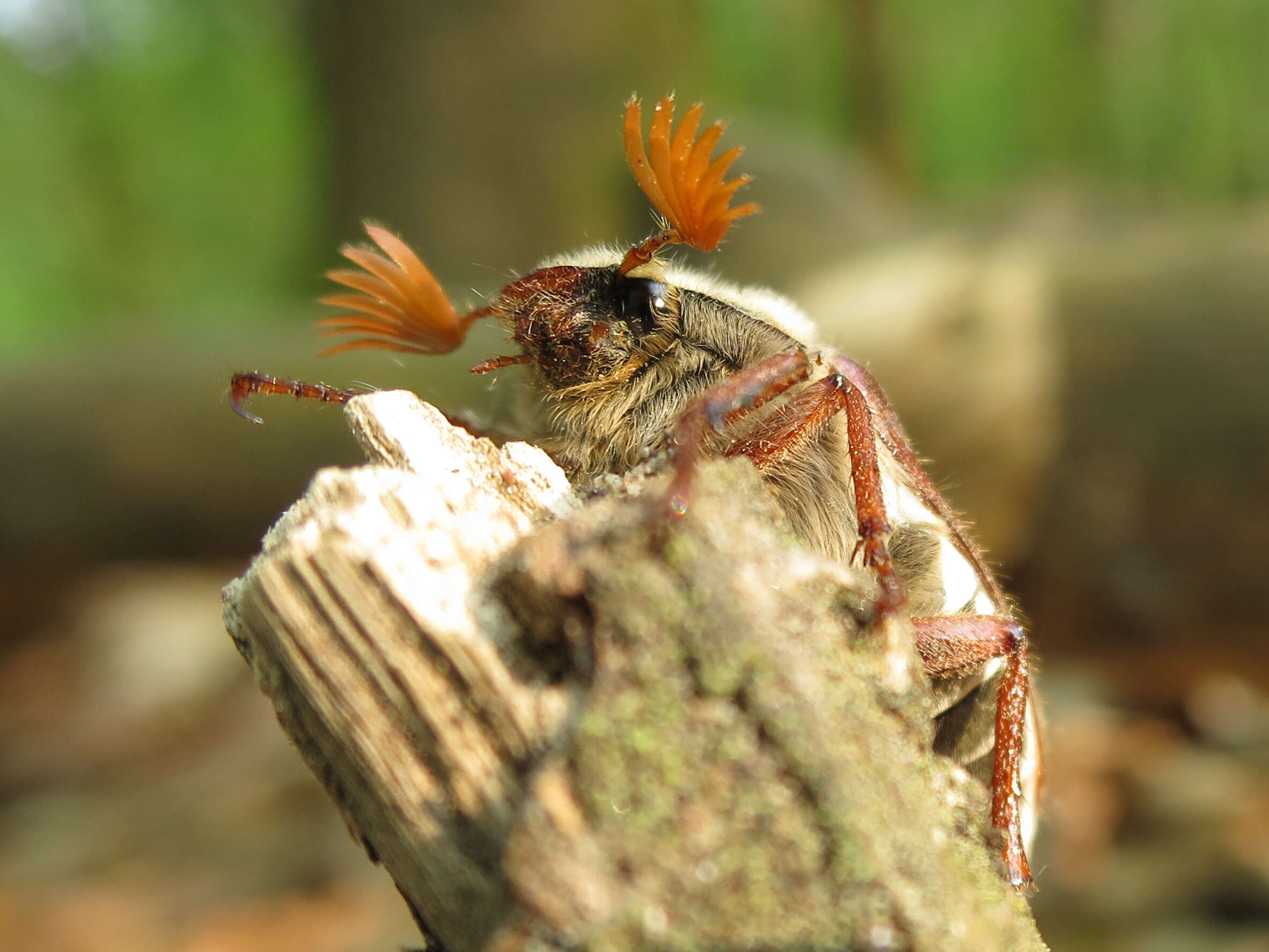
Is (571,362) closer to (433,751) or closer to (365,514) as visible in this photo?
(365,514)

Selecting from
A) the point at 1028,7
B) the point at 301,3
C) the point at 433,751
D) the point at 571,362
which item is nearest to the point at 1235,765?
the point at 571,362

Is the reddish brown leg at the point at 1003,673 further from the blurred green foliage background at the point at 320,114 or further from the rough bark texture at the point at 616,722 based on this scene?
the blurred green foliage background at the point at 320,114

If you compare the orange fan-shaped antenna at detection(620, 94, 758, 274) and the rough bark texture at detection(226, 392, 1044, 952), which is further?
the orange fan-shaped antenna at detection(620, 94, 758, 274)

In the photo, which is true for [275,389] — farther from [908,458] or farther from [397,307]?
[908,458]

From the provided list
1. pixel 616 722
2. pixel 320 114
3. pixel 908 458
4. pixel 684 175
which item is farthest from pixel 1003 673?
pixel 320 114

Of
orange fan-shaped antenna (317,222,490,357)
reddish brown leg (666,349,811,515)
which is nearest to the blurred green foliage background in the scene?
orange fan-shaped antenna (317,222,490,357)

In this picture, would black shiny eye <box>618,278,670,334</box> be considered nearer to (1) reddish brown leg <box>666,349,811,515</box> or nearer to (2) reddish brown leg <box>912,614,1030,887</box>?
(1) reddish brown leg <box>666,349,811,515</box>
